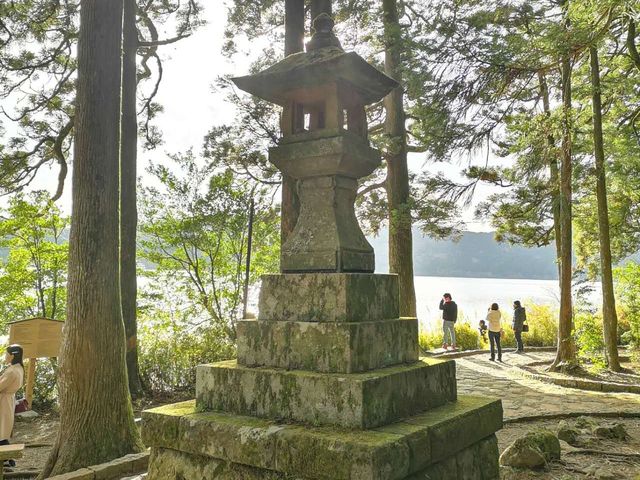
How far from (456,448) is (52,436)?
7386mm

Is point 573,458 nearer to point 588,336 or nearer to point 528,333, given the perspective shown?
point 588,336

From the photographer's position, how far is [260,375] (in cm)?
337

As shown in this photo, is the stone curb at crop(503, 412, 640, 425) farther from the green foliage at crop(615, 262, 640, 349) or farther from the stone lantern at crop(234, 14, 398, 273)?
the stone lantern at crop(234, 14, 398, 273)

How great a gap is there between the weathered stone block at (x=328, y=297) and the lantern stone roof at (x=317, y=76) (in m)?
1.53

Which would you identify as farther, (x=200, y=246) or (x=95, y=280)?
(x=200, y=246)

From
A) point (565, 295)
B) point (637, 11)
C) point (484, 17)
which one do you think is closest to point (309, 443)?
point (637, 11)

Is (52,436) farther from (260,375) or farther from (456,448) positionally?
(456,448)

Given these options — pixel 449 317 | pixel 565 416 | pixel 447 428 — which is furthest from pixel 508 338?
pixel 447 428

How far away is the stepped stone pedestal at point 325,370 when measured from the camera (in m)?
2.90

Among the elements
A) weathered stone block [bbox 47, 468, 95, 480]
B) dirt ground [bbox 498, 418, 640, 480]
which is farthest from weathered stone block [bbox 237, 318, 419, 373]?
weathered stone block [bbox 47, 468, 95, 480]

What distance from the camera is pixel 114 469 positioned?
5438 mm

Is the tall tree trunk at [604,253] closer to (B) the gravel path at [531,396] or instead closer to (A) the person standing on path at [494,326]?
(B) the gravel path at [531,396]

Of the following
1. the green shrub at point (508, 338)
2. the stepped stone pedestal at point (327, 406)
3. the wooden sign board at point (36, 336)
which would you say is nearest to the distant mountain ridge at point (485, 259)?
the green shrub at point (508, 338)

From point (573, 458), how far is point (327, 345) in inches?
143
